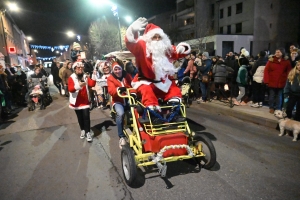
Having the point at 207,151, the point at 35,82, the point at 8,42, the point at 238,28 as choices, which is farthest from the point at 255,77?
the point at 8,42

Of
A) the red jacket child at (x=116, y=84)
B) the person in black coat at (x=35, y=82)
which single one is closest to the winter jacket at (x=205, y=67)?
the red jacket child at (x=116, y=84)

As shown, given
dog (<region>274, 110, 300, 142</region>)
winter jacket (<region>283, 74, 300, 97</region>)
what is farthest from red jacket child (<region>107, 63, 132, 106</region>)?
winter jacket (<region>283, 74, 300, 97</region>)

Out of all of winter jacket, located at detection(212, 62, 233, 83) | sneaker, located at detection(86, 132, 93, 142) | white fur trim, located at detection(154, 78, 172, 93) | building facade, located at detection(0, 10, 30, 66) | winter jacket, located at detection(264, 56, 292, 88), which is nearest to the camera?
white fur trim, located at detection(154, 78, 172, 93)

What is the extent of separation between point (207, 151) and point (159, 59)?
182 cm

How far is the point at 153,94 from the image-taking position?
3.75 metres

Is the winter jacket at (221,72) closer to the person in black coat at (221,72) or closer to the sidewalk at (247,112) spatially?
the person in black coat at (221,72)

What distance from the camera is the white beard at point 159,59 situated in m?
4.00

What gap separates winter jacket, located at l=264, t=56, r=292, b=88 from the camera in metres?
6.30

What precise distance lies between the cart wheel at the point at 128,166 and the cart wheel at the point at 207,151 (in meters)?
1.13

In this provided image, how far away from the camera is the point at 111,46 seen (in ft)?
142

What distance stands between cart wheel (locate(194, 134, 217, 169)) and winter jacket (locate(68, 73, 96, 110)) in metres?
2.82

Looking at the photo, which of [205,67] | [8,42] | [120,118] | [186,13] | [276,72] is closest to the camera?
[120,118]

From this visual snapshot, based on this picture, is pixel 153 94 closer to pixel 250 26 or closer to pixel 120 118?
pixel 120 118

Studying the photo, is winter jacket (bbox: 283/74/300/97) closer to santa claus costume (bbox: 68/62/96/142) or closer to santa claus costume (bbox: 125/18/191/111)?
santa claus costume (bbox: 125/18/191/111)
